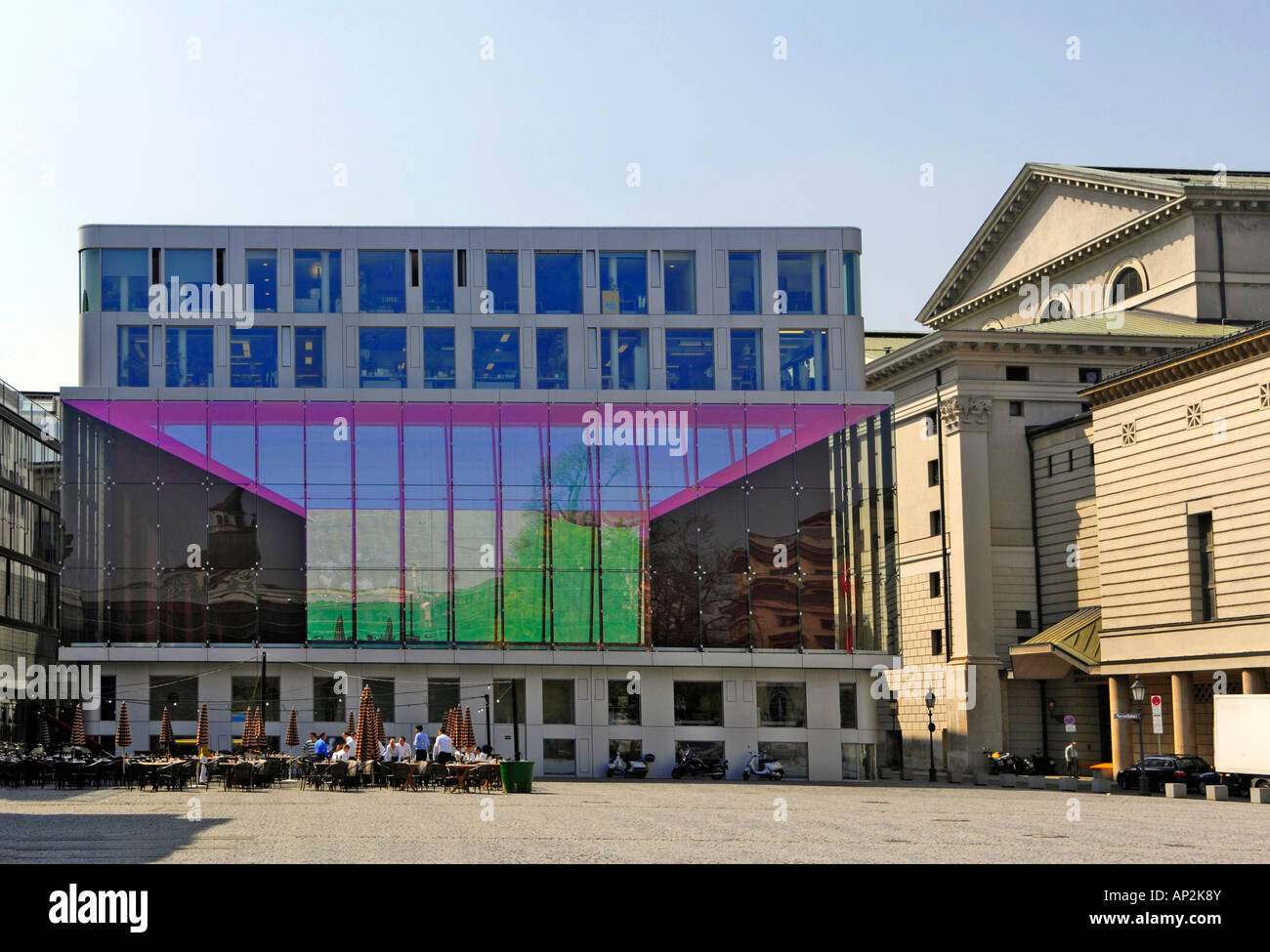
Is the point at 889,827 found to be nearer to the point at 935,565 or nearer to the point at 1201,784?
the point at 1201,784

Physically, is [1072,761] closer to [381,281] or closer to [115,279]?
[381,281]

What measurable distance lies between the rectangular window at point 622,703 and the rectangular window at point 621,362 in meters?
12.4

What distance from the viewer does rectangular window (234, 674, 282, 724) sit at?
62.8 meters

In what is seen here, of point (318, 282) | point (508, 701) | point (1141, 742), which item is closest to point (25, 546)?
point (318, 282)

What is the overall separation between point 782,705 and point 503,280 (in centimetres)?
2085

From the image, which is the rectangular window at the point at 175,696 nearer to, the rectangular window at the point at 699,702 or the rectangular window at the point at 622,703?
the rectangular window at the point at 622,703

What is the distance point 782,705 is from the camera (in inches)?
2562

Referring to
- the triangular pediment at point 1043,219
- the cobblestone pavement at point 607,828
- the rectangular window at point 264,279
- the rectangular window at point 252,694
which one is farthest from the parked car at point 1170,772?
the rectangular window at point 264,279

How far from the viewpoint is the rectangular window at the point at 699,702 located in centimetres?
6450

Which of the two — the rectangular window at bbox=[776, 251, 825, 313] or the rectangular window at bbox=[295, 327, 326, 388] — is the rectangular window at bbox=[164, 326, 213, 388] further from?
the rectangular window at bbox=[776, 251, 825, 313]
